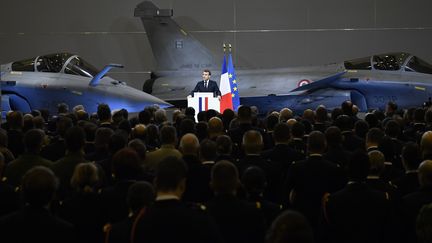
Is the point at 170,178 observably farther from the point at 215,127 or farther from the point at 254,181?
the point at 215,127

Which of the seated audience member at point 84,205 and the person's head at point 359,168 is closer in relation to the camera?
the seated audience member at point 84,205

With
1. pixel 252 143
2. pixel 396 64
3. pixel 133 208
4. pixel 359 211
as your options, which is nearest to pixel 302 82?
pixel 396 64

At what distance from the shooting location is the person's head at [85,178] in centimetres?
558

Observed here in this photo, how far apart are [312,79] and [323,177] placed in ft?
41.1

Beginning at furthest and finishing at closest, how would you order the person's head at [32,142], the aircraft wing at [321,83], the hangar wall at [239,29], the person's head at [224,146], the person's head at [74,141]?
the hangar wall at [239,29] → the aircraft wing at [321,83] → the person's head at [224,146] → the person's head at [32,142] → the person's head at [74,141]

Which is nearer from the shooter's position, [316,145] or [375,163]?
[375,163]

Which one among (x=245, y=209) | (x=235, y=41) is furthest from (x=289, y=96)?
(x=245, y=209)

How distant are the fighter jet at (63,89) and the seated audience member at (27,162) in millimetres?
9116

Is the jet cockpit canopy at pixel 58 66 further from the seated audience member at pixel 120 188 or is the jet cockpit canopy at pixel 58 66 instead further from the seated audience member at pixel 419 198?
the seated audience member at pixel 419 198

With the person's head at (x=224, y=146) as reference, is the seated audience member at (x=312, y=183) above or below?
below

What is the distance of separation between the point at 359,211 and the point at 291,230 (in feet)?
7.81

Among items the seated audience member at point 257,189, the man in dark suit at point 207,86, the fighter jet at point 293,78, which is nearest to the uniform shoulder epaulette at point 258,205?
the seated audience member at point 257,189

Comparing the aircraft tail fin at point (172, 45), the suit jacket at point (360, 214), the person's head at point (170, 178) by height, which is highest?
the aircraft tail fin at point (172, 45)

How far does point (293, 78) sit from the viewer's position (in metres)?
19.3
